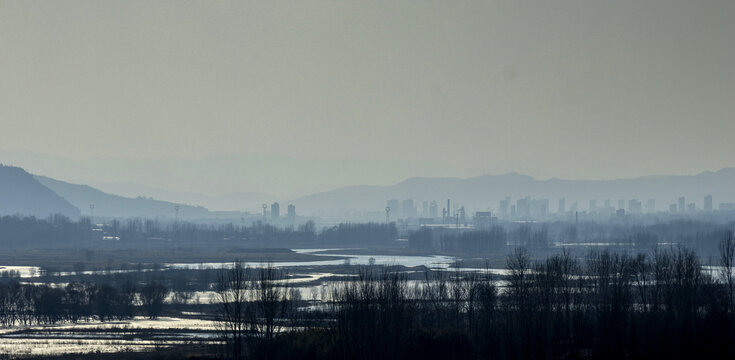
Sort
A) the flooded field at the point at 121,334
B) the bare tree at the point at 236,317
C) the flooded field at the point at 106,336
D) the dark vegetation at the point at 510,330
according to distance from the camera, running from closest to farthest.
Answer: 1. the dark vegetation at the point at 510,330
2. the bare tree at the point at 236,317
3. the flooded field at the point at 106,336
4. the flooded field at the point at 121,334

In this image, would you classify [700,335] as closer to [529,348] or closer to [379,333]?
[529,348]

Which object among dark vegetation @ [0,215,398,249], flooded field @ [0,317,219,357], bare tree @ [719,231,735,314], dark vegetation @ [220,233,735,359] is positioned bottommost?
flooded field @ [0,317,219,357]

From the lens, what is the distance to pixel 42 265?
310 ft

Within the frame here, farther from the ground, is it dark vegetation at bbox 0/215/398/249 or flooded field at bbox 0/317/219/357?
dark vegetation at bbox 0/215/398/249

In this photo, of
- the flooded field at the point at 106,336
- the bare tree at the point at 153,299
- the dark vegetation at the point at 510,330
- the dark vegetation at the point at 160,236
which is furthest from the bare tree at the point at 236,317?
the dark vegetation at the point at 160,236

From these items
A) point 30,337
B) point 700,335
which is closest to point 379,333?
point 700,335

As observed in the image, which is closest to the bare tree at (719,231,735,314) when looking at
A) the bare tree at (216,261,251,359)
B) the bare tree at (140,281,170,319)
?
the bare tree at (216,261,251,359)

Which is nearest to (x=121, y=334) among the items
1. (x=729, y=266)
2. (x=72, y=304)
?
(x=72, y=304)

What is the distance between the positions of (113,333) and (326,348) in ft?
57.0

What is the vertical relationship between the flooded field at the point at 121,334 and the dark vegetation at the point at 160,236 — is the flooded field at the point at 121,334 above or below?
below

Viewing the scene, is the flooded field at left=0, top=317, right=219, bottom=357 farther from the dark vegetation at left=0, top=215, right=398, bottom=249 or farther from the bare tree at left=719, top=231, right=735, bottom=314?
the dark vegetation at left=0, top=215, right=398, bottom=249

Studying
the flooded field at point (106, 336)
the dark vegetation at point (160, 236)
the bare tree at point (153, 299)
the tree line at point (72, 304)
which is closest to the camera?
the flooded field at point (106, 336)

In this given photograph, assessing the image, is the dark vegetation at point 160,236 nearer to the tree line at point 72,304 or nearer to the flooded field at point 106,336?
the tree line at point 72,304

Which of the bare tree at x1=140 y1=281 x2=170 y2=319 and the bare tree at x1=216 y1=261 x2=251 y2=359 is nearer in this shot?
the bare tree at x1=216 y1=261 x2=251 y2=359
